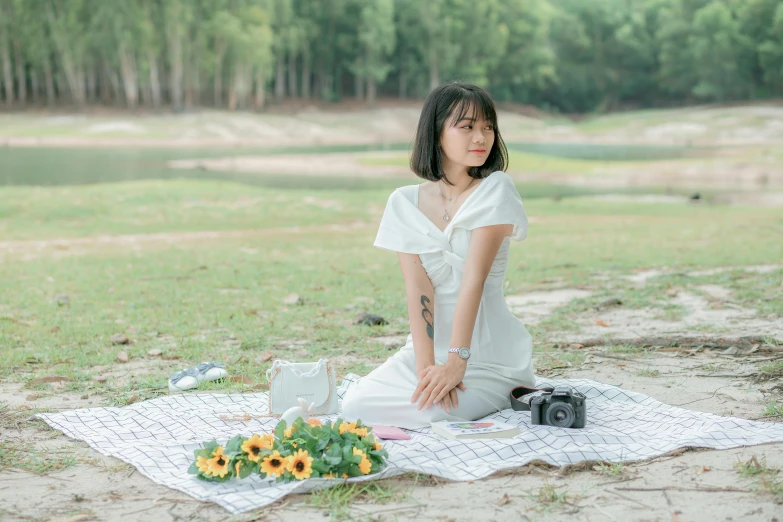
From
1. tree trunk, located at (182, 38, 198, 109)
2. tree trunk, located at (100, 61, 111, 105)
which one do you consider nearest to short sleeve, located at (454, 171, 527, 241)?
tree trunk, located at (182, 38, 198, 109)

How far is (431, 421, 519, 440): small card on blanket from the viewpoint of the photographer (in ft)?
12.1

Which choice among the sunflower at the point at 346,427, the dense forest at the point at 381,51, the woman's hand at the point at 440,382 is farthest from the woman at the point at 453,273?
the dense forest at the point at 381,51

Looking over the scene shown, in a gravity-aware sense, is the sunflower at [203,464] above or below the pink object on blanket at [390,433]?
above

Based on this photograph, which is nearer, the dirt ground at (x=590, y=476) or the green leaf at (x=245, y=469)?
the dirt ground at (x=590, y=476)

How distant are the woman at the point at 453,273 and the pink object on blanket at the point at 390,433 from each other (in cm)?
11

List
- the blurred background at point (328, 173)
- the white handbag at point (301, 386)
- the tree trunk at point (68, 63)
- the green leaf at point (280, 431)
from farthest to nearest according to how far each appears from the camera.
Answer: the tree trunk at point (68, 63) < the blurred background at point (328, 173) < the white handbag at point (301, 386) < the green leaf at point (280, 431)

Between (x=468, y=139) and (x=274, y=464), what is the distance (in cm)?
162

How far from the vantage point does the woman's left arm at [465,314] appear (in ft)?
12.6

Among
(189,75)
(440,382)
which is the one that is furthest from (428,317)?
(189,75)

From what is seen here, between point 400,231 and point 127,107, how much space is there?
166 feet

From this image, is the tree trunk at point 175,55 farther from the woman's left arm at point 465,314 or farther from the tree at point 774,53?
the woman's left arm at point 465,314

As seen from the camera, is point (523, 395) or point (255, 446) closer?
point (255, 446)

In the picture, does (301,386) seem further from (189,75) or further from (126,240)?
(189,75)

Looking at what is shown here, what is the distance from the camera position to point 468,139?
3957mm
